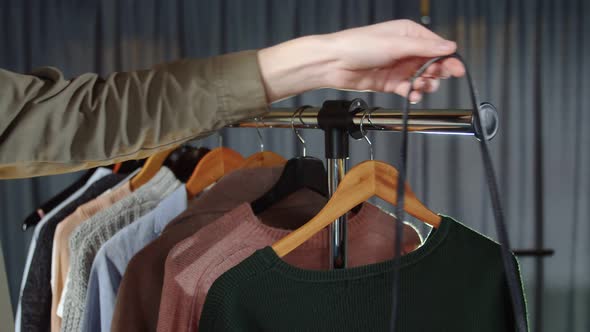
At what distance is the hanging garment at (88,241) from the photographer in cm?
97

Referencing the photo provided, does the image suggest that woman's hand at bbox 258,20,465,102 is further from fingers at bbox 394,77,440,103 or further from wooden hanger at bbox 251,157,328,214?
wooden hanger at bbox 251,157,328,214

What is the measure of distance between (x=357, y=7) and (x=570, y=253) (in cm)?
137

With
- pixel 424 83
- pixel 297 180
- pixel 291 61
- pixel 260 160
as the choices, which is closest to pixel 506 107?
pixel 260 160

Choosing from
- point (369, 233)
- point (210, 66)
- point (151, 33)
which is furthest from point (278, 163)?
point (151, 33)

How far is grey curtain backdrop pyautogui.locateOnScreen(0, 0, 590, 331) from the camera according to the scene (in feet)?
8.05

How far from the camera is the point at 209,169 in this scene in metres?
1.13

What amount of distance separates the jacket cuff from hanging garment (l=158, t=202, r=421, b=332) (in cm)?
29

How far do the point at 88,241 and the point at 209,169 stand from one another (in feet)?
0.87

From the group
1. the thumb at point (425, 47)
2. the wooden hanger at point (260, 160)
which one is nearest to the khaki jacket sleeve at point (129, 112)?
the thumb at point (425, 47)

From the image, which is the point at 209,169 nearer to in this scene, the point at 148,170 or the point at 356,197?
the point at 148,170

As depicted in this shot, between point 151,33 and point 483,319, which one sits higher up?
point 151,33

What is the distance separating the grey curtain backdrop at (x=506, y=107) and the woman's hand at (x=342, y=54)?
1976 mm

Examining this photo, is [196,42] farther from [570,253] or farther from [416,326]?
[416,326]

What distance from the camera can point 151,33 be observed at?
2.65m
